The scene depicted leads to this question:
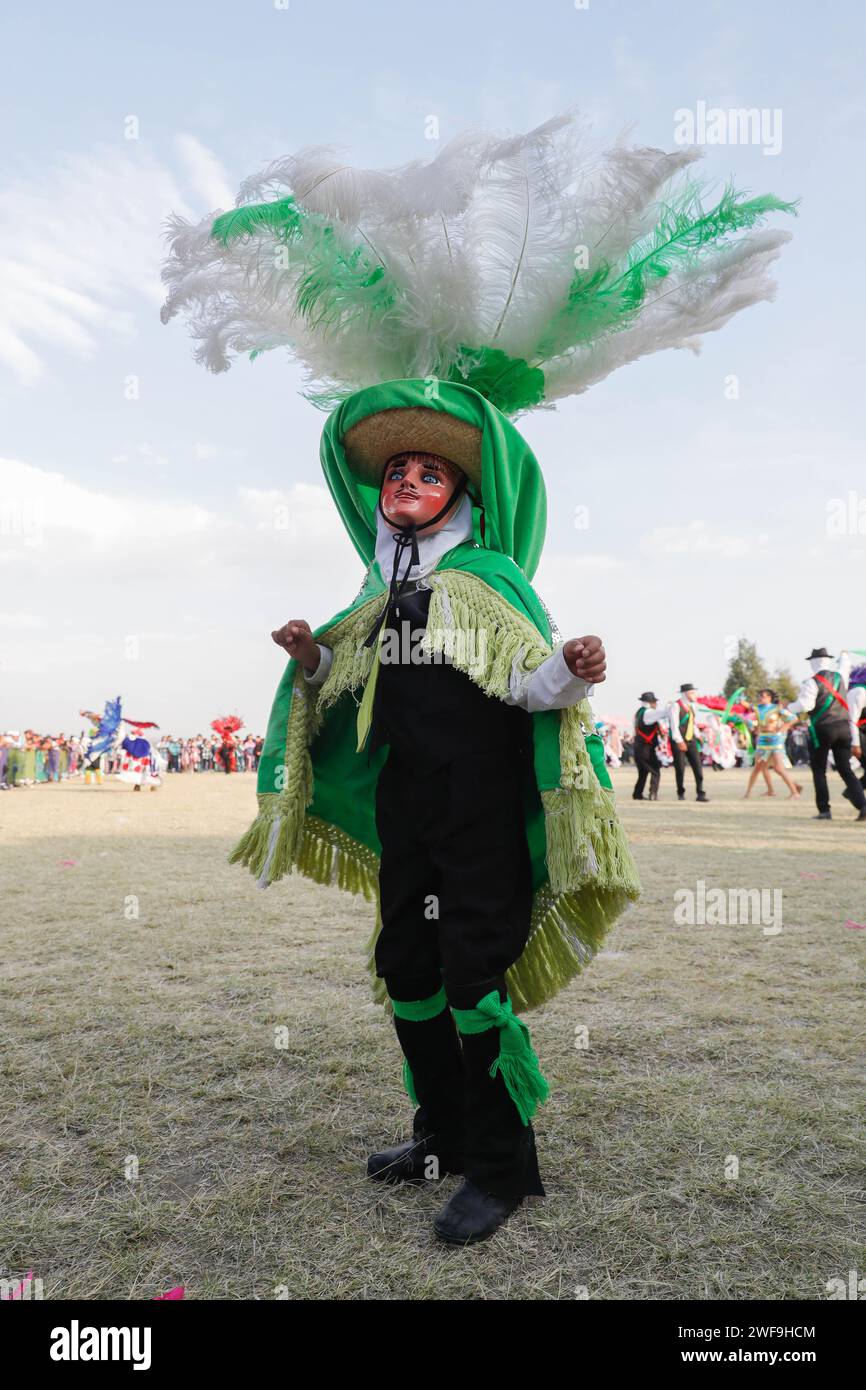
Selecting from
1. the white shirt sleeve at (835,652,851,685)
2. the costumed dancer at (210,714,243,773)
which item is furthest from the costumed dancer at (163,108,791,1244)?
the costumed dancer at (210,714,243,773)

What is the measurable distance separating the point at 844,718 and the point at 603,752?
922 cm

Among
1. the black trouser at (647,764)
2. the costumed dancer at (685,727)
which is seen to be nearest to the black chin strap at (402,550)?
the costumed dancer at (685,727)

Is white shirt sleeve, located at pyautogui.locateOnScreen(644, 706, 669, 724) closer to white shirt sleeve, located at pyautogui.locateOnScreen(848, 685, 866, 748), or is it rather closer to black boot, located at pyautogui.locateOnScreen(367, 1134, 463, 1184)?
white shirt sleeve, located at pyautogui.locateOnScreen(848, 685, 866, 748)

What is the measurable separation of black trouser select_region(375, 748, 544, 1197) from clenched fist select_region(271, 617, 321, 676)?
1.43ft

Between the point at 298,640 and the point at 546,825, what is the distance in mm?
957

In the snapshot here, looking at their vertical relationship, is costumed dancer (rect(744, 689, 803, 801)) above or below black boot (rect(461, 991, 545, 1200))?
above

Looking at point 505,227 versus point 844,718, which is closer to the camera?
point 505,227

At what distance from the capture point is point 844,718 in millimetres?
10320

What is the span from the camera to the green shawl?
7.38 feet

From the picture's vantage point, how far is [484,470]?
246 centimetres

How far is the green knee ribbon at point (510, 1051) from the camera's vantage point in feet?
7.23

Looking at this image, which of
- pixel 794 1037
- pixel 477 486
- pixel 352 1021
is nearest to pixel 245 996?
Result: pixel 352 1021

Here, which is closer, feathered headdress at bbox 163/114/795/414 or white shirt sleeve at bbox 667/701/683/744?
feathered headdress at bbox 163/114/795/414
